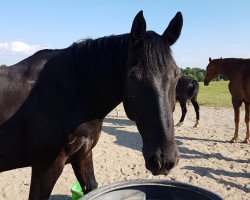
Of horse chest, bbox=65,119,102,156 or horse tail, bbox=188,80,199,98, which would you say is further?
horse tail, bbox=188,80,199,98

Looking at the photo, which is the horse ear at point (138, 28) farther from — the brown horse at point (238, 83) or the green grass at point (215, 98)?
the green grass at point (215, 98)

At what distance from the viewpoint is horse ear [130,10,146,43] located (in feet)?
7.41

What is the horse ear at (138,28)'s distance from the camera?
7.41 ft

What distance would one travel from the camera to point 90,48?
2.74 metres

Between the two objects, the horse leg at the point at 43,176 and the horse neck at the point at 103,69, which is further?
the horse leg at the point at 43,176

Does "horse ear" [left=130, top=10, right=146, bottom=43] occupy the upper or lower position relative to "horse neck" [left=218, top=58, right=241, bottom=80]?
upper

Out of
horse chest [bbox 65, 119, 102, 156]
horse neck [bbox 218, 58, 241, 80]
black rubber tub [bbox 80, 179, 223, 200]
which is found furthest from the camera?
horse neck [bbox 218, 58, 241, 80]

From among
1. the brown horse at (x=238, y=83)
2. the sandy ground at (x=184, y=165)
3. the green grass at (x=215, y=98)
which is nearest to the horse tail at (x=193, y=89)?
the sandy ground at (x=184, y=165)

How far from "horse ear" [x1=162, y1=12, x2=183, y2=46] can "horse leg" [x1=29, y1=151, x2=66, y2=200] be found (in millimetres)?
1370

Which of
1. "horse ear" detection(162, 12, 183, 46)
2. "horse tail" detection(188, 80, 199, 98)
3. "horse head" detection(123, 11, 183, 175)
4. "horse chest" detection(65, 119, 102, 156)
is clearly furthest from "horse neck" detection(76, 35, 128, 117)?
"horse tail" detection(188, 80, 199, 98)

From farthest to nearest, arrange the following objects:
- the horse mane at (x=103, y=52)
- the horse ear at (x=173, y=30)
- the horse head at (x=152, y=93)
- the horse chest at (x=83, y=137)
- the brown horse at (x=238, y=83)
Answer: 1. the brown horse at (x=238, y=83)
2. the horse chest at (x=83, y=137)
3. the horse mane at (x=103, y=52)
4. the horse ear at (x=173, y=30)
5. the horse head at (x=152, y=93)

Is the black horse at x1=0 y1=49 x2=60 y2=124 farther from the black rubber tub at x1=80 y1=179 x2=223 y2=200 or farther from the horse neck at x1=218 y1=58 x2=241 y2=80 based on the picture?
the horse neck at x1=218 y1=58 x2=241 y2=80

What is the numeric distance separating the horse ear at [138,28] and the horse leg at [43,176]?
1.22m

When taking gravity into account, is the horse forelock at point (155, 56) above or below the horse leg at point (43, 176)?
above
